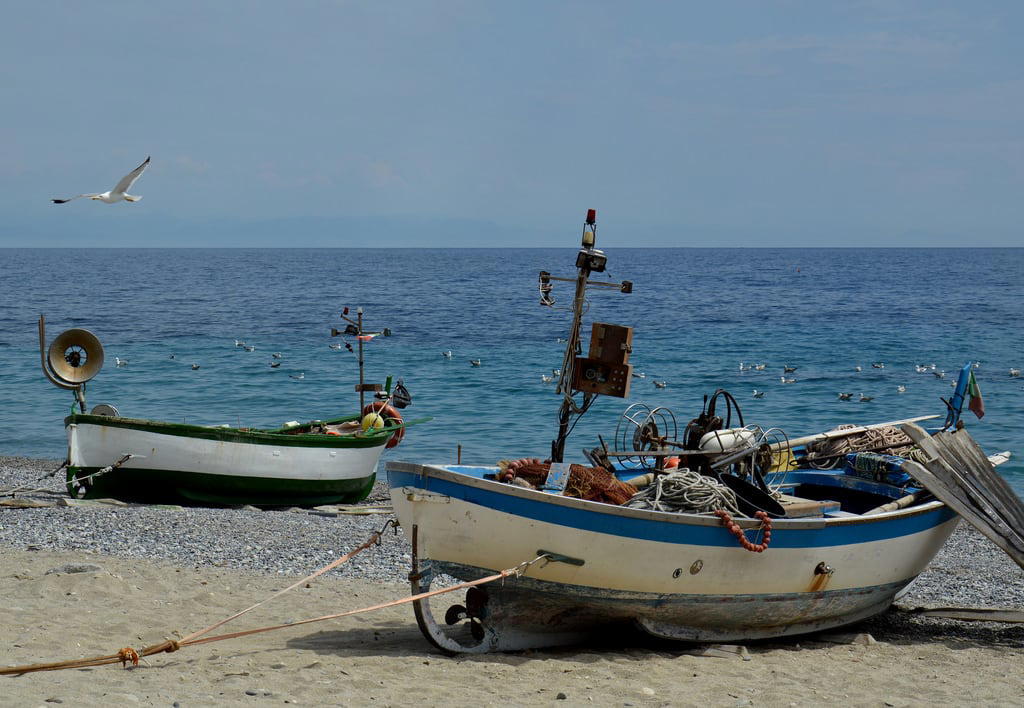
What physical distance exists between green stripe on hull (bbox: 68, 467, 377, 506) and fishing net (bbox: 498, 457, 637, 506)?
→ 26.5ft

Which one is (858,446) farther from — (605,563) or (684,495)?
(605,563)

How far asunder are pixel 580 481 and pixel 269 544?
555cm

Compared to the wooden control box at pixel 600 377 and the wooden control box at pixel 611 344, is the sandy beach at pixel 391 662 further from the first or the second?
the wooden control box at pixel 611 344

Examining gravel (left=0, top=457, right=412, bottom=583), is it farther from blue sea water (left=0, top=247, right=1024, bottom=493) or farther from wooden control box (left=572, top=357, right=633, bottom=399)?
blue sea water (left=0, top=247, right=1024, bottom=493)

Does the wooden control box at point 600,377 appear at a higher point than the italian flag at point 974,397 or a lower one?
higher

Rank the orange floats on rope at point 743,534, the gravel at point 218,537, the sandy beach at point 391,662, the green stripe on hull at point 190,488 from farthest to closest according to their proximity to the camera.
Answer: the green stripe on hull at point 190,488 < the gravel at point 218,537 < the orange floats on rope at point 743,534 < the sandy beach at point 391,662

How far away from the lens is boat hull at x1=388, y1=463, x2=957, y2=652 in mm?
7957

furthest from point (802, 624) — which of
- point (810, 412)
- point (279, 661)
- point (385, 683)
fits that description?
point (810, 412)

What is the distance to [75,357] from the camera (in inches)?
625

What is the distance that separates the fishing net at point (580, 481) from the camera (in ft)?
27.9

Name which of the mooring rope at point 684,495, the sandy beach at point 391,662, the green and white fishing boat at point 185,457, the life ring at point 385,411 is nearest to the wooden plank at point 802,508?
the mooring rope at point 684,495

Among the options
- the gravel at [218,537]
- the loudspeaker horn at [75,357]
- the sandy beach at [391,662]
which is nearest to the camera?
the sandy beach at [391,662]

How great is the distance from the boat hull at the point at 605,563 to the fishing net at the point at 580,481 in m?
0.50

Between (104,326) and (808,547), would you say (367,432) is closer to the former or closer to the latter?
(808,547)
